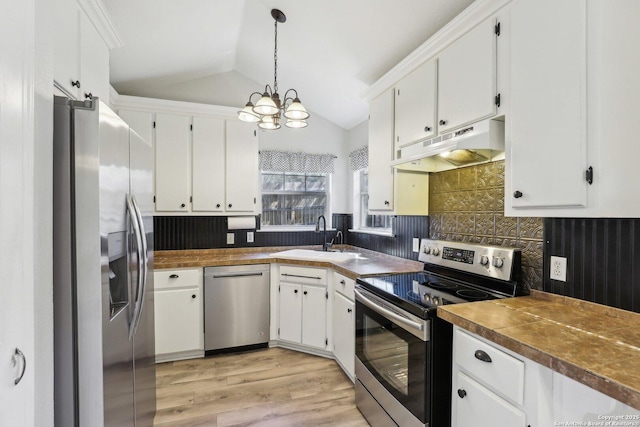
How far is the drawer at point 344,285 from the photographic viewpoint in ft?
7.62

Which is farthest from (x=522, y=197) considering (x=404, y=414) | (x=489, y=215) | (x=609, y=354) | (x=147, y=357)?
(x=147, y=357)

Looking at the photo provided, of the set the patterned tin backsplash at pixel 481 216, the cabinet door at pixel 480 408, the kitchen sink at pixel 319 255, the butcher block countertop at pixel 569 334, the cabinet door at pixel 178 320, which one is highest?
the patterned tin backsplash at pixel 481 216

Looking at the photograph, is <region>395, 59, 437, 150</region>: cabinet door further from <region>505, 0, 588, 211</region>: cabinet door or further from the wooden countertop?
the wooden countertop

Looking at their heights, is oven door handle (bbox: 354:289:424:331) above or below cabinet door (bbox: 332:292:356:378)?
above

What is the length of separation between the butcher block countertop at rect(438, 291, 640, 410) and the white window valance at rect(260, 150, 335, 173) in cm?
259

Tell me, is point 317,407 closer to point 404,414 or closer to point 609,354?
point 404,414

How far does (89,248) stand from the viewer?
1.07 metres

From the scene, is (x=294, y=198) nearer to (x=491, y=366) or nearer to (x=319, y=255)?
(x=319, y=255)

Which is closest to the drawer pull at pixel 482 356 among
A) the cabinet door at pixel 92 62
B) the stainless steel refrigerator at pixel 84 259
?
the stainless steel refrigerator at pixel 84 259

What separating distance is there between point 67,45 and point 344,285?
2196 millimetres

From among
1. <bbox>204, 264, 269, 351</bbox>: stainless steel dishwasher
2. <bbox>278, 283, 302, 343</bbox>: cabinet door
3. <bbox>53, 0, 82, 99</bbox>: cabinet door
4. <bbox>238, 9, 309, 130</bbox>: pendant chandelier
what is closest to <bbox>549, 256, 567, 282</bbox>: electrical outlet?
<bbox>238, 9, 309, 130</bbox>: pendant chandelier

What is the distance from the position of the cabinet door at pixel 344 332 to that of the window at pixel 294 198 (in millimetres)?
1374

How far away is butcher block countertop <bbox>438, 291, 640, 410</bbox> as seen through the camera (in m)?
0.83

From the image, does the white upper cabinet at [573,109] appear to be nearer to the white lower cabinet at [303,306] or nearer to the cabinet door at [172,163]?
the white lower cabinet at [303,306]
